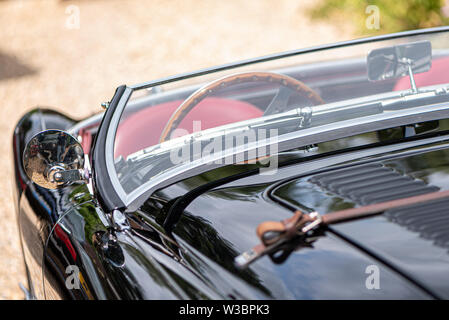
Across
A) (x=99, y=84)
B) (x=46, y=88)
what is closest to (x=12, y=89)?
(x=46, y=88)

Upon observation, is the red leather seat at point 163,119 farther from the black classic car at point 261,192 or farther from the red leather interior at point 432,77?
the red leather interior at point 432,77

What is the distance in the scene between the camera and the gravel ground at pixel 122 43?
288 inches

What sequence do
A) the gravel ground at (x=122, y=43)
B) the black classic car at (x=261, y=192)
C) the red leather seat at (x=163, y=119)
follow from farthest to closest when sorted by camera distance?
the gravel ground at (x=122, y=43)
the red leather seat at (x=163, y=119)
the black classic car at (x=261, y=192)

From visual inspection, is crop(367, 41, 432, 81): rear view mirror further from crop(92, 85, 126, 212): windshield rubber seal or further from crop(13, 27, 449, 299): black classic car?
crop(92, 85, 126, 212): windshield rubber seal

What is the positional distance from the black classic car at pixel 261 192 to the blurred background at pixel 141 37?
2819 millimetres

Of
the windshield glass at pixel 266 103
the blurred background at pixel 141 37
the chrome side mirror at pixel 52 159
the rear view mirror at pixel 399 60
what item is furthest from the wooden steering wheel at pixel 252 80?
the blurred background at pixel 141 37

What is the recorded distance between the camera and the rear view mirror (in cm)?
207

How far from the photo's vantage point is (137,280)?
56.6 inches

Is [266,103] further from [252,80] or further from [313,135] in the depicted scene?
[313,135]

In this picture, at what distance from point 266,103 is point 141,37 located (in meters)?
7.41

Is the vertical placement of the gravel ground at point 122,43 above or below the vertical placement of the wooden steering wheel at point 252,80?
above

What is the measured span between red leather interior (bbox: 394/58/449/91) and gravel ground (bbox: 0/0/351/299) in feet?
13.9

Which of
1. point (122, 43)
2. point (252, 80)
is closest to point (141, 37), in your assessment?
point (122, 43)
